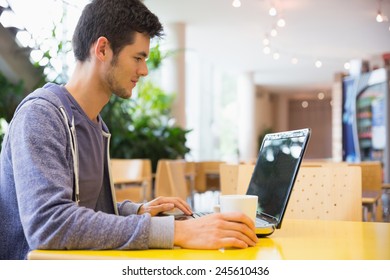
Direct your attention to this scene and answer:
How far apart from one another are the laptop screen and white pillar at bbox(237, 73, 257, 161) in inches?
527

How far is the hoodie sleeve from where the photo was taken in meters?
0.85

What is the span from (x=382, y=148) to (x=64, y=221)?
9.89m

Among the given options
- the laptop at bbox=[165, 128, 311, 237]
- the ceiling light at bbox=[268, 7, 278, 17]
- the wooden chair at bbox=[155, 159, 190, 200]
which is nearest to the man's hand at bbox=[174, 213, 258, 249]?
the laptop at bbox=[165, 128, 311, 237]

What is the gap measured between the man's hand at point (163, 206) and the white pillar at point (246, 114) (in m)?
13.4

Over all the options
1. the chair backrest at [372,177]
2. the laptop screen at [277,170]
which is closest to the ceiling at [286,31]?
the chair backrest at [372,177]

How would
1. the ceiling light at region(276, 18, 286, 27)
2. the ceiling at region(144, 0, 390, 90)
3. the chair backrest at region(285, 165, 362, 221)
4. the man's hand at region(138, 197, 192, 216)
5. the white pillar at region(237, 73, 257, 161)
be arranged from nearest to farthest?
the man's hand at region(138, 197, 192, 216) < the chair backrest at region(285, 165, 362, 221) < the ceiling at region(144, 0, 390, 90) < the ceiling light at region(276, 18, 286, 27) < the white pillar at region(237, 73, 257, 161)

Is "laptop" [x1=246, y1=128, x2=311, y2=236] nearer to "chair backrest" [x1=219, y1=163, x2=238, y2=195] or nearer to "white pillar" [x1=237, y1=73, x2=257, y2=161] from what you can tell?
"chair backrest" [x1=219, y1=163, x2=238, y2=195]

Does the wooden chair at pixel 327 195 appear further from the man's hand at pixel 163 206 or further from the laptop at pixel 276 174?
the man's hand at pixel 163 206

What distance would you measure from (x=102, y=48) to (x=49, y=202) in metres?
0.38

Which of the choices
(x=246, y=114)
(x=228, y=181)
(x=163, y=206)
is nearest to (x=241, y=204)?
(x=163, y=206)

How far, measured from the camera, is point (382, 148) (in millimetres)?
9969

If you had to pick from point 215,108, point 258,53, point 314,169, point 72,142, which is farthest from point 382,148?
point 72,142

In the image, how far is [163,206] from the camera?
1220mm
